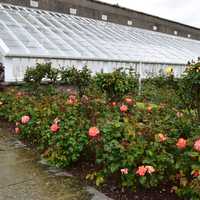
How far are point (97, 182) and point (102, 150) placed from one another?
39 cm

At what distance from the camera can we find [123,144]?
11.4 feet

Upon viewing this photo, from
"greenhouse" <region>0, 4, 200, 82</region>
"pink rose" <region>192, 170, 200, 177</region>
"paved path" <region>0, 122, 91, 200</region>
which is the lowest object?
"paved path" <region>0, 122, 91, 200</region>

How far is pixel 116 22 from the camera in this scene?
24.9m

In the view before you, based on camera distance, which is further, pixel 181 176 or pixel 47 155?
pixel 47 155

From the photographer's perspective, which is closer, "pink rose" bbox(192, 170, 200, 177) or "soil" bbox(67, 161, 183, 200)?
"pink rose" bbox(192, 170, 200, 177)

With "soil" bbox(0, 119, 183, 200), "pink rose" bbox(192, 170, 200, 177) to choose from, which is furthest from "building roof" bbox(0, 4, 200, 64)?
"pink rose" bbox(192, 170, 200, 177)

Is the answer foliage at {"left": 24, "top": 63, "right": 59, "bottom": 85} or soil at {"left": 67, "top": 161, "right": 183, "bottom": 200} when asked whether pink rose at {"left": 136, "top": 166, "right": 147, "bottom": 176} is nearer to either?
soil at {"left": 67, "top": 161, "right": 183, "bottom": 200}

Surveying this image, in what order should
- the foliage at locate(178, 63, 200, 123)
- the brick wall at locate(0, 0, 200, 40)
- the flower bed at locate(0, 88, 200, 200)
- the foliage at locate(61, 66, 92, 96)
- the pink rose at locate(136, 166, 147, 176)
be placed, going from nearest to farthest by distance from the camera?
the pink rose at locate(136, 166, 147, 176), the flower bed at locate(0, 88, 200, 200), the foliage at locate(178, 63, 200, 123), the foliage at locate(61, 66, 92, 96), the brick wall at locate(0, 0, 200, 40)

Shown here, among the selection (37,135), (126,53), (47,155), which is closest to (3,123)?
(37,135)

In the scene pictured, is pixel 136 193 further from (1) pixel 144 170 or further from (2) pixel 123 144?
(2) pixel 123 144

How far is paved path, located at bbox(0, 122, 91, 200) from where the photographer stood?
10.9 feet

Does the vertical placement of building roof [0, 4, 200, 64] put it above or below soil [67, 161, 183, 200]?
above

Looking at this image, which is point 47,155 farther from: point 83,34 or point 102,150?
point 83,34

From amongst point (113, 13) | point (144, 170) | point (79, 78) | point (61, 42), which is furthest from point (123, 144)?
point (113, 13)
